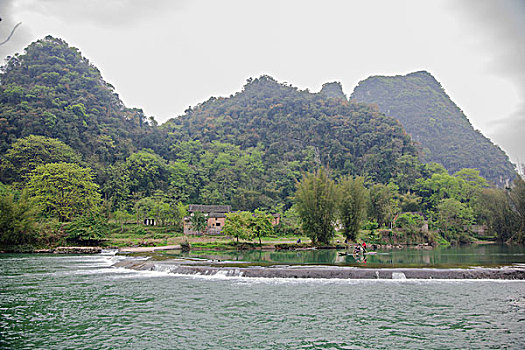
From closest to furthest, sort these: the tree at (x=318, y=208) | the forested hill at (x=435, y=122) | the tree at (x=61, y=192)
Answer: the tree at (x=318, y=208)
the tree at (x=61, y=192)
the forested hill at (x=435, y=122)

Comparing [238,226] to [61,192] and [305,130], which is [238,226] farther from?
[305,130]

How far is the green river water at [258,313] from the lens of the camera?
9898 millimetres

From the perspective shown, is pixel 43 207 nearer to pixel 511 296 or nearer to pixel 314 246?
pixel 314 246

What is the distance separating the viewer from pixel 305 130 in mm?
105375

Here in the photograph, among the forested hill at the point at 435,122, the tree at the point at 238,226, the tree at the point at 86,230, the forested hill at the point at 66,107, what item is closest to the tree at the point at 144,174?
the forested hill at the point at 66,107

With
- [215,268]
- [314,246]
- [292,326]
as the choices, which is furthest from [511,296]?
[314,246]

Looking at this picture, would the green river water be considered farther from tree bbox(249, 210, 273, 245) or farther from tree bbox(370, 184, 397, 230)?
tree bbox(370, 184, 397, 230)

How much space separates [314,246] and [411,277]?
21.0 m

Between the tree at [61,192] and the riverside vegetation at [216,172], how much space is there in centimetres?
20

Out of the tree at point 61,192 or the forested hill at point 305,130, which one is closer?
the tree at point 61,192

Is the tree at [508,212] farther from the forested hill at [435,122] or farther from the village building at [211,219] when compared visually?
the forested hill at [435,122]

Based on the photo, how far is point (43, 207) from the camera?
1726 inches

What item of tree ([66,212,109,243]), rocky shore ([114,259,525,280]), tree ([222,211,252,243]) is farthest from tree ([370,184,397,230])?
tree ([66,212,109,243])

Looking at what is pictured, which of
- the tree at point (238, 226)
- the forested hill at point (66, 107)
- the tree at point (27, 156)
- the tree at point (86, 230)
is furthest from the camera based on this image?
the forested hill at point (66, 107)
